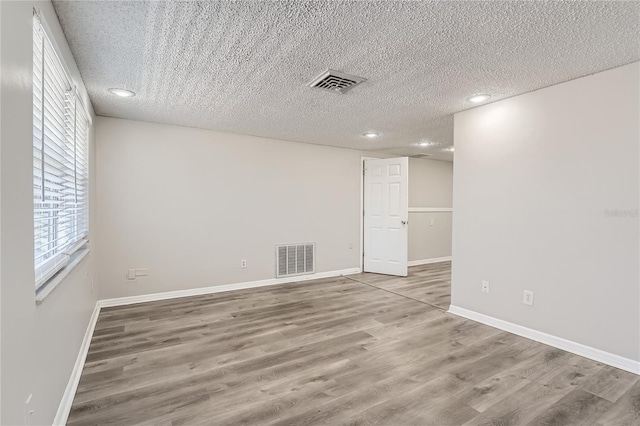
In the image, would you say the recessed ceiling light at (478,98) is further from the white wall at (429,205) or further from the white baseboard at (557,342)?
the white wall at (429,205)

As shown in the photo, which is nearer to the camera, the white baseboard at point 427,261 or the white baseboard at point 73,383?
the white baseboard at point 73,383

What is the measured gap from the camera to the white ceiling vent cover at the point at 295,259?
4824 mm

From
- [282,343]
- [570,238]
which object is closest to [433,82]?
[570,238]

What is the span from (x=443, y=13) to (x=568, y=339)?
8.91ft

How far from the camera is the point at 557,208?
266cm

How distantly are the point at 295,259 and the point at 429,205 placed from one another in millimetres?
3258

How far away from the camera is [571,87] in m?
2.55

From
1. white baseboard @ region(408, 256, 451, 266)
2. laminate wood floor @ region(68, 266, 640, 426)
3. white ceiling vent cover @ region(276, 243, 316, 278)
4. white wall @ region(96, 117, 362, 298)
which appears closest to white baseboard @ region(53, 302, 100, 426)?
laminate wood floor @ region(68, 266, 640, 426)

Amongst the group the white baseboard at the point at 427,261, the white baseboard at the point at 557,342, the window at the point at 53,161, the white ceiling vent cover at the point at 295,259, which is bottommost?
the white baseboard at the point at 557,342

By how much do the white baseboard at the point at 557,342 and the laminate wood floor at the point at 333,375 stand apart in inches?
3.4

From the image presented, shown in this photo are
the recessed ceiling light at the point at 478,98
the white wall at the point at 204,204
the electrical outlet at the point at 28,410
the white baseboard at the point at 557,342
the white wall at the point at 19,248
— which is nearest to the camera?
the white wall at the point at 19,248

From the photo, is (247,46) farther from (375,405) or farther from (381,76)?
(375,405)

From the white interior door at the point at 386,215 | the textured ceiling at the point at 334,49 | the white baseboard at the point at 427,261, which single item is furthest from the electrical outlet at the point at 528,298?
the white baseboard at the point at 427,261

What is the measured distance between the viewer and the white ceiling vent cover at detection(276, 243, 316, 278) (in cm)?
482
